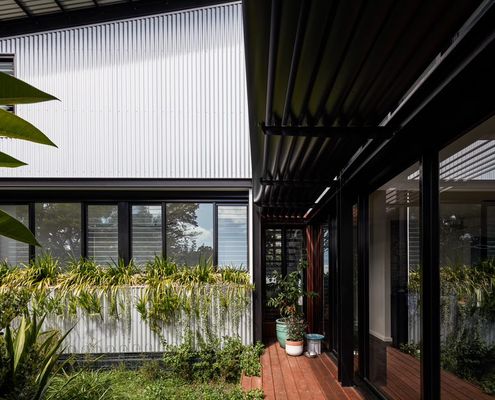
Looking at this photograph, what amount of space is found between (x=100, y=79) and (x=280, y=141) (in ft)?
16.0

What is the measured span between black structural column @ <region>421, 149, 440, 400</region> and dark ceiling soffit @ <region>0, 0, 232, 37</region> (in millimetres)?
5662

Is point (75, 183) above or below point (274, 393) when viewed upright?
above

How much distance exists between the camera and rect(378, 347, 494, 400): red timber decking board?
1.93 metres

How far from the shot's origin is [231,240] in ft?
22.5

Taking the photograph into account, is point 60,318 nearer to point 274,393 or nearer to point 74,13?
point 274,393

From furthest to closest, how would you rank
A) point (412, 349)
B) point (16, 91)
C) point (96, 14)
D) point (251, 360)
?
1. point (96, 14)
2. point (251, 360)
3. point (412, 349)
4. point (16, 91)

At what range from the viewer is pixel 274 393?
4.21 m

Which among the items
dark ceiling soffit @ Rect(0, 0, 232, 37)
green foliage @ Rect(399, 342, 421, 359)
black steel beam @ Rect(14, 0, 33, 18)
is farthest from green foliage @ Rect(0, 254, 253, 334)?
black steel beam @ Rect(14, 0, 33, 18)

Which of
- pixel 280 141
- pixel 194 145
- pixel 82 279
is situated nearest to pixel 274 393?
pixel 280 141

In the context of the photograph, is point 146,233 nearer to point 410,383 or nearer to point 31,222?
point 31,222

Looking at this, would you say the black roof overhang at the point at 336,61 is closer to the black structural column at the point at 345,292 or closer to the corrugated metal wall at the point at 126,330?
the black structural column at the point at 345,292

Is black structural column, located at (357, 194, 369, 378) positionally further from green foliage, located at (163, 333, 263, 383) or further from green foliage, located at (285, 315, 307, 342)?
green foliage, located at (285, 315, 307, 342)

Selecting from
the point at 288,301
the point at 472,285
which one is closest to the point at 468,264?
the point at 472,285

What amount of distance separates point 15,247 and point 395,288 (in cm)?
665
